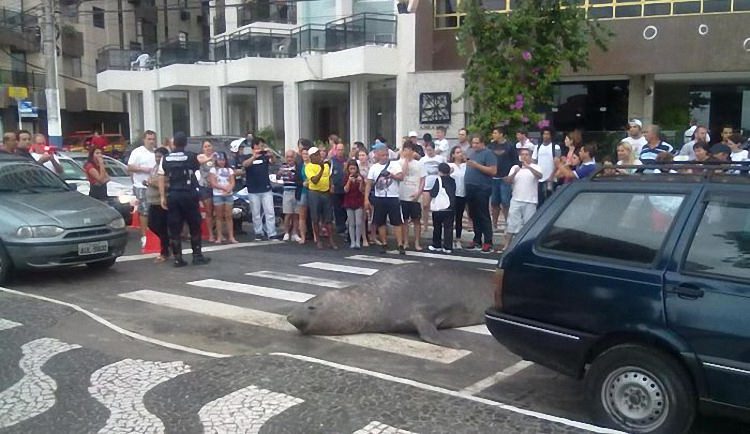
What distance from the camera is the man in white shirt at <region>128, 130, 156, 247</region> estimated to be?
1241 cm

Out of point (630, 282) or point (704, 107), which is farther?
point (704, 107)

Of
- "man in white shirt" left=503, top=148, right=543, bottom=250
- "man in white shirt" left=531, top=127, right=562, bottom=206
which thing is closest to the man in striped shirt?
"man in white shirt" left=503, top=148, right=543, bottom=250

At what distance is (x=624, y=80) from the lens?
23.4m

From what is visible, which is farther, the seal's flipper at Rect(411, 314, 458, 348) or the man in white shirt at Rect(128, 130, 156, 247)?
the man in white shirt at Rect(128, 130, 156, 247)

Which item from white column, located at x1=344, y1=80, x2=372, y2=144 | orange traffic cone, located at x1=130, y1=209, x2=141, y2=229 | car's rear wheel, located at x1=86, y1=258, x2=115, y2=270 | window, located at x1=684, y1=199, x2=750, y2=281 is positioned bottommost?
car's rear wheel, located at x1=86, y1=258, x2=115, y2=270

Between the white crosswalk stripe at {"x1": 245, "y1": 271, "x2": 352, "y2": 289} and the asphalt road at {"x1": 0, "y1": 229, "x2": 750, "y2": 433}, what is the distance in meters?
0.42

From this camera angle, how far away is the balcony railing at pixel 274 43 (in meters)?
23.9

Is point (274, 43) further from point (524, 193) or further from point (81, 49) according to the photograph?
point (81, 49)

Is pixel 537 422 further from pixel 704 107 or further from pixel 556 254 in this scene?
pixel 704 107

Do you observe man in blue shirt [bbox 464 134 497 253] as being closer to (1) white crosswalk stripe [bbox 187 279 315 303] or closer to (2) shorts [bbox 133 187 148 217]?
(1) white crosswalk stripe [bbox 187 279 315 303]

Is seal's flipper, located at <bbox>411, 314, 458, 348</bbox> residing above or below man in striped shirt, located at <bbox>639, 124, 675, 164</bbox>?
below

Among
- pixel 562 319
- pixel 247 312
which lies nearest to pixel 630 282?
pixel 562 319

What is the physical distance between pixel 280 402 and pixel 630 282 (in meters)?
2.61

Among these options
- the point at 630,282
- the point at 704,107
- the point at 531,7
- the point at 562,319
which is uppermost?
the point at 531,7
